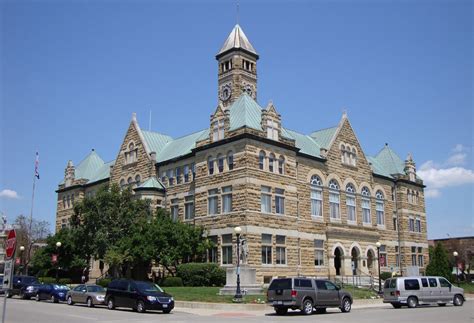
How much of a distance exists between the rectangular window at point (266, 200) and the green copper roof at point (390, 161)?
75.5 feet

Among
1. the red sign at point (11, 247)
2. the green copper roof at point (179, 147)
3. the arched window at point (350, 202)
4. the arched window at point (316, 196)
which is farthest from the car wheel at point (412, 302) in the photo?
the green copper roof at point (179, 147)

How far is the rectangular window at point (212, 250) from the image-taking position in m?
43.9

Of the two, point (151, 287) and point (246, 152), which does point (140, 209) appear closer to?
point (246, 152)

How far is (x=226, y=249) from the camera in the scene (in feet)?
142

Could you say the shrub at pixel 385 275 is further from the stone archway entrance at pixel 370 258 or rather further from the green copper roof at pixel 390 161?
the green copper roof at pixel 390 161

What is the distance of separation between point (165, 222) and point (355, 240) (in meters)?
19.7

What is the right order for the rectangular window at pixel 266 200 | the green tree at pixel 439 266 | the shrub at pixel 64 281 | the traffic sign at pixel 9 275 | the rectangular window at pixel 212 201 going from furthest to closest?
the green tree at pixel 439 266
the shrub at pixel 64 281
the rectangular window at pixel 212 201
the rectangular window at pixel 266 200
the traffic sign at pixel 9 275

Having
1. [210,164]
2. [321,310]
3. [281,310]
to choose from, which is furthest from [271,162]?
[281,310]

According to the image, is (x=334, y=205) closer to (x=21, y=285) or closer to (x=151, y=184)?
(x=151, y=184)

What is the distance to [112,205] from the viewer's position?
154 feet

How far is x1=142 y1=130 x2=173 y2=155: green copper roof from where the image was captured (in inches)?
2203

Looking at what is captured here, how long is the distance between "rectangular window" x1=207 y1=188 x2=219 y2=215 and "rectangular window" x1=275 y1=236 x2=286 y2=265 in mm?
5823

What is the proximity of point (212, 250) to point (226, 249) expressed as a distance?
175 cm

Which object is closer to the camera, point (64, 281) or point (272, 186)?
point (272, 186)
